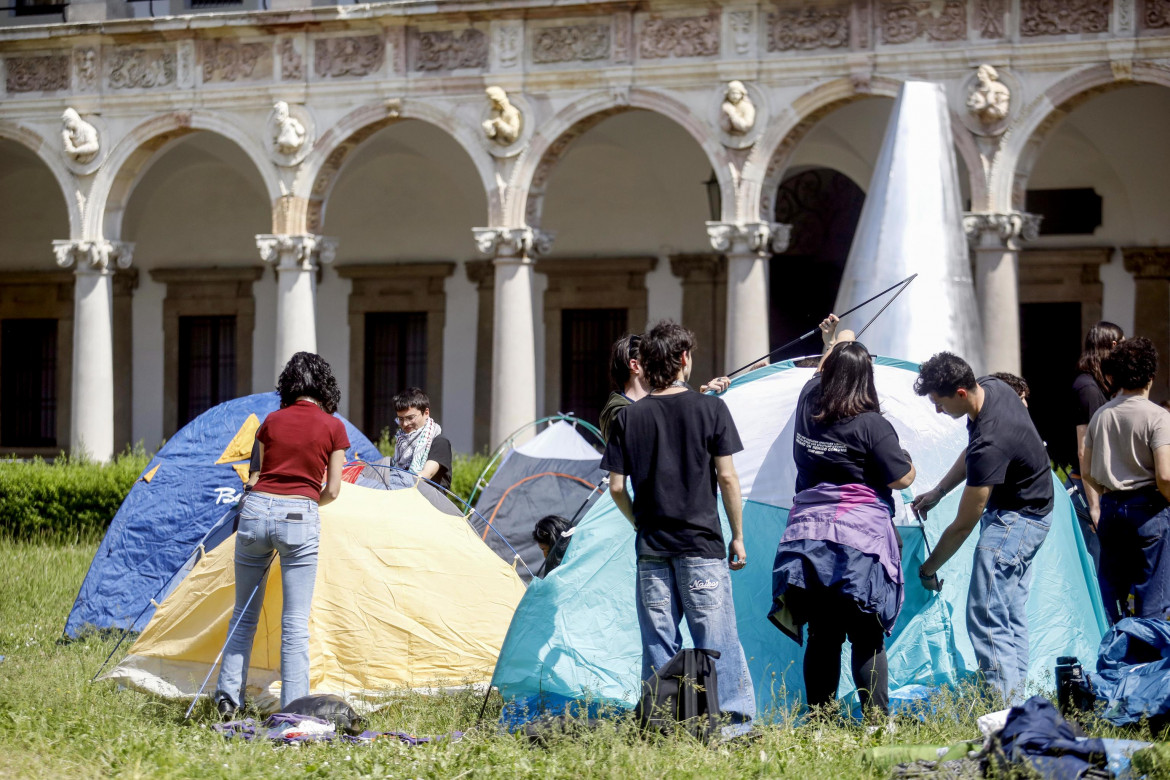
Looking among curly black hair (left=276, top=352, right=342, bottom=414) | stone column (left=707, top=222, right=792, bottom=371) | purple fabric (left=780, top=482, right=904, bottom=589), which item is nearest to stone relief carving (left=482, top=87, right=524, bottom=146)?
stone column (left=707, top=222, right=792, bottom=371)

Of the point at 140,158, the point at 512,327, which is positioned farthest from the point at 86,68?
the point at 512,327

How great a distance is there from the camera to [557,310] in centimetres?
1888

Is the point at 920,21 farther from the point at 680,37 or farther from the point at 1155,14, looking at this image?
the point at 680,37

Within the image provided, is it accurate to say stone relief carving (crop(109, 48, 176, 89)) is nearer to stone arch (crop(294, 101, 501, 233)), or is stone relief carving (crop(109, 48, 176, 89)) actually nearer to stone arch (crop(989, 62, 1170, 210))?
stone arch (crop(294, 101, 501, 233))

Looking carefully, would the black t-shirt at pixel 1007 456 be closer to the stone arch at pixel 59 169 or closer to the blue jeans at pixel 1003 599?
the blue jeans at pixel 1003 599

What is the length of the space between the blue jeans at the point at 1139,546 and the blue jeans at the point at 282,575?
349cm

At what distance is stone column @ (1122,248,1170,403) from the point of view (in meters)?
16.0

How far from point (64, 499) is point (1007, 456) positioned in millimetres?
10622

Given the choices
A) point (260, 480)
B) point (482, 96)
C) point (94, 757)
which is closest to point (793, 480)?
point (260, 480)

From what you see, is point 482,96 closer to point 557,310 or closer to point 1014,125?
point 557,310

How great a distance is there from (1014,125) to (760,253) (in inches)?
105

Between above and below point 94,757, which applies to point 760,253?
above

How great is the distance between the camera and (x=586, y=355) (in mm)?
18906

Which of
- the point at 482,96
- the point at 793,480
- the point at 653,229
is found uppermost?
the point at 482,96
